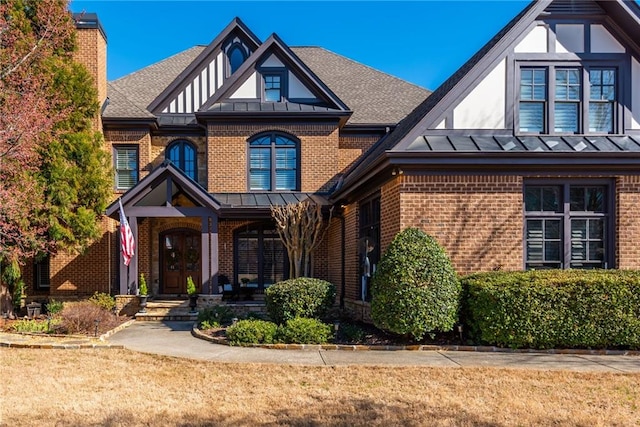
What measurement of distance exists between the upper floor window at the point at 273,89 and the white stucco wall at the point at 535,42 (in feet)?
27.2

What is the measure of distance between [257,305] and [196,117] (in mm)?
6360

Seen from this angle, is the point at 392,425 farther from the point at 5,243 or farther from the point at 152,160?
the point at 152,160

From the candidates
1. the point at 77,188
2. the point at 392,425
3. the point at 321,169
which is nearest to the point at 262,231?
the point at 321,169

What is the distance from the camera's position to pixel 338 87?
788 inches

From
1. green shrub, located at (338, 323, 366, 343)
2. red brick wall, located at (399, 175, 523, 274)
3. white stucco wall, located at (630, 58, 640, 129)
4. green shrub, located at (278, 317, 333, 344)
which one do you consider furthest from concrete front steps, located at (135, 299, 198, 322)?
white stucco wall, located at (630, 58, 640, 129)

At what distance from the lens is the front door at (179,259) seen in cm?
1741

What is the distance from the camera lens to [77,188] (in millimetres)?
14875

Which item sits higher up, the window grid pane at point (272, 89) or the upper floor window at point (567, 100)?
the window grid pane at point (272, 89)

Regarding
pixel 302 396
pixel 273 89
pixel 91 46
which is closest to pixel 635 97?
pixel 302 396

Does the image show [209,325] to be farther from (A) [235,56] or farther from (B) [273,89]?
(A) [235,56]

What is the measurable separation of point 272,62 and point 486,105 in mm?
8282

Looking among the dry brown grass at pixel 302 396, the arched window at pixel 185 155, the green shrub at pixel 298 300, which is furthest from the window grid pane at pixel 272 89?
the dry brown grass at pixel 302 396

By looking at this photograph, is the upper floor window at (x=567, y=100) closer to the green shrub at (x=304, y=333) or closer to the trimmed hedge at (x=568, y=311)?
the trimmed hedge at (x=568, y=311)

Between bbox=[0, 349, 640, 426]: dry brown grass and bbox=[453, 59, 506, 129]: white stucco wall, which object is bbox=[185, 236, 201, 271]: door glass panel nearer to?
bbox=[0, 349, 640, 426]: dry brown grass
